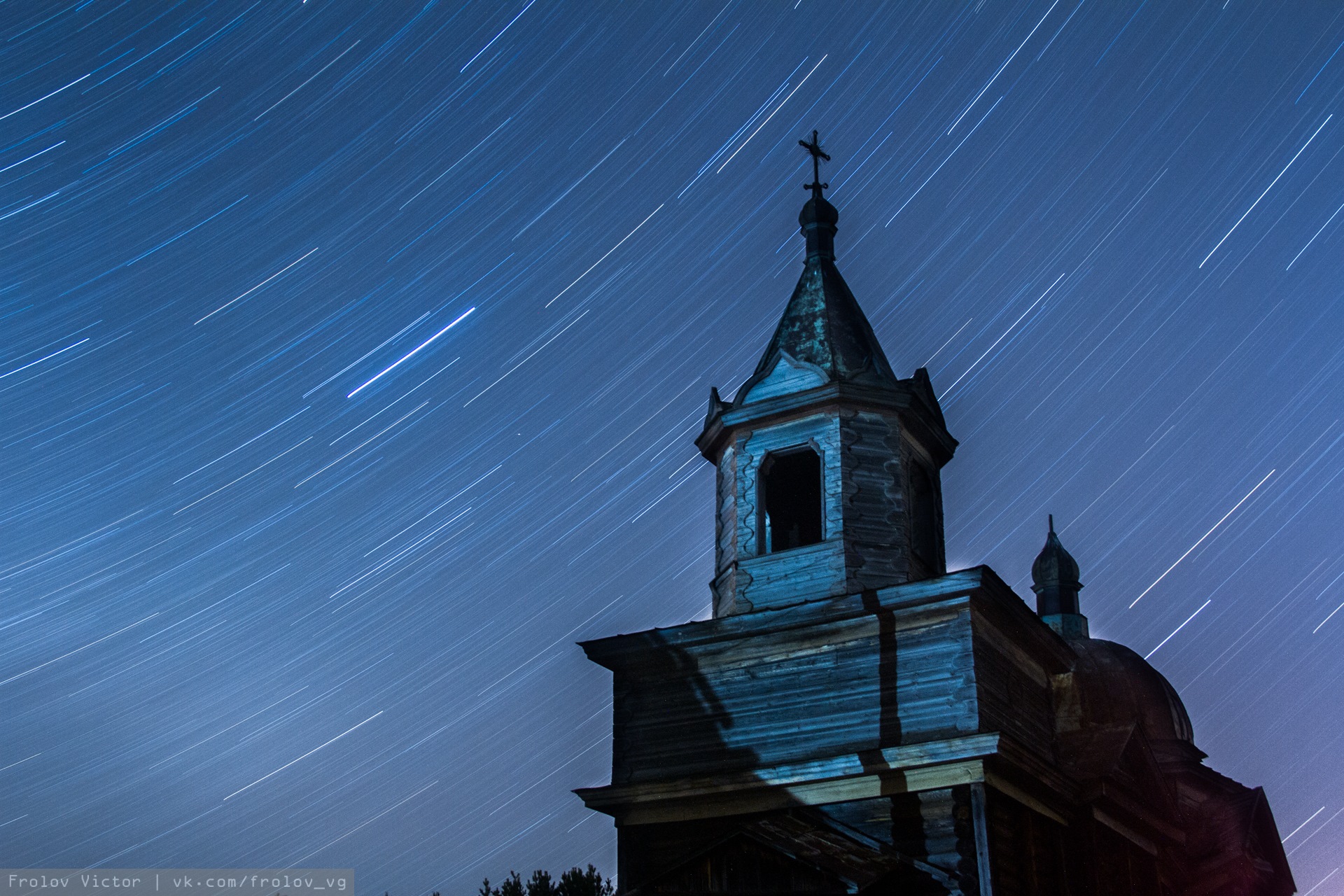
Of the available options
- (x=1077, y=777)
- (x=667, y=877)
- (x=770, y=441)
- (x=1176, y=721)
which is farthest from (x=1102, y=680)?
(x=667, y=877)

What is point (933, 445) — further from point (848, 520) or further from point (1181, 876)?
point (1181, 876)

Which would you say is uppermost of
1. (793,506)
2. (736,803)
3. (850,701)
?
(793,506)

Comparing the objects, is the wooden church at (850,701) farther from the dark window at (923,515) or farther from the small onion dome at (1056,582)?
the small onion dome at (1056,582)

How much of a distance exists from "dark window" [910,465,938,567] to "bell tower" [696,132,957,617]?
0.8 inches

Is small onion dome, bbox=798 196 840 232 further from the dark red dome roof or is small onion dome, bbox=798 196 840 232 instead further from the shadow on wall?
the dark red dome roof

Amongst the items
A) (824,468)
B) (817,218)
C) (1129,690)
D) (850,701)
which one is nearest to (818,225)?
(817,218)

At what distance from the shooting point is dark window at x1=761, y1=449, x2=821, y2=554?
21.7 meters

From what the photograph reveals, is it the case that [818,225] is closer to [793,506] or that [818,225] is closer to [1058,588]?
[793,506]

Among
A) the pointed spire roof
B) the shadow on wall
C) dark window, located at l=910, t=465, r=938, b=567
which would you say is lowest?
the shadow on wall

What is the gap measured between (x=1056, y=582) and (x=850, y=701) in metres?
19.6

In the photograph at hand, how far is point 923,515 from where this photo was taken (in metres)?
20.6

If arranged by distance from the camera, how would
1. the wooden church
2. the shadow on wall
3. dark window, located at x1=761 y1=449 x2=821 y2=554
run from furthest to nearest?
1. dark window, located at x1=761 y1=449 x2=821 y2=554
2. the wooden church
3. the shadow on wall

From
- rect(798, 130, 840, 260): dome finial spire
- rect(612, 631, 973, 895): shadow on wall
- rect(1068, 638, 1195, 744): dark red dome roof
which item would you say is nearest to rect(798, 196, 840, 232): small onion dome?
rect(798, 130, 840, 260): dome finial spire

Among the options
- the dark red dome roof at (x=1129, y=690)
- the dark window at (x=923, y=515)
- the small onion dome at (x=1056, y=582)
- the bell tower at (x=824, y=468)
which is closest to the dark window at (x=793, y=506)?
the bell tower at (x=824, y=468)
